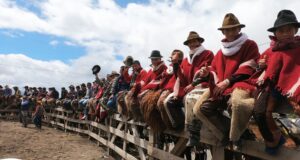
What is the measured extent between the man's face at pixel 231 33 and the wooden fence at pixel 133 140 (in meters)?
1.38

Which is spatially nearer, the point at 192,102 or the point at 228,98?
the point at 228,98

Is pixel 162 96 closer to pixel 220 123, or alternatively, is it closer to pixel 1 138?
pixel 220 123

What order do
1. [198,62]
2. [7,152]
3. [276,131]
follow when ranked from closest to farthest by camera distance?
[276,131]
[198,62]
[7,152]

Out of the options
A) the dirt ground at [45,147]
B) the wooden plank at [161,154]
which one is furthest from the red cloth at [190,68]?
the dirt ground at [45,147]

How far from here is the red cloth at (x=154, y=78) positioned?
311 inches

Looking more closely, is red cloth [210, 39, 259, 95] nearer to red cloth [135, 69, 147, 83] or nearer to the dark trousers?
the dark trousers

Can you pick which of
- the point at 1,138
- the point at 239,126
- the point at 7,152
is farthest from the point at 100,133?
the point at 239,126

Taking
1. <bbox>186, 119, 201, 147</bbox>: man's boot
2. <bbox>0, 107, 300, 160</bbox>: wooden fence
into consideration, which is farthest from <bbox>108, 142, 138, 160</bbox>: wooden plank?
<bbox>186, 119, 201, 147</bbox>: man's boot

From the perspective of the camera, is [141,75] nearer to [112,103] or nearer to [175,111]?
[112,103]

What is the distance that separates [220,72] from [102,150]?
29.5 feet

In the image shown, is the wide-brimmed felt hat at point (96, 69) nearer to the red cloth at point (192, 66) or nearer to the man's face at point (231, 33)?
the red cloth at point (192, 66)

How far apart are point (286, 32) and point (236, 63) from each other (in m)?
1.01

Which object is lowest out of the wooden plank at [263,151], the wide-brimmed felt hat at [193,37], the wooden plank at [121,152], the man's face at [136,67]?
the wooden plank at [121,152]

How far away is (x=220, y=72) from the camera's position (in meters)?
5.36
